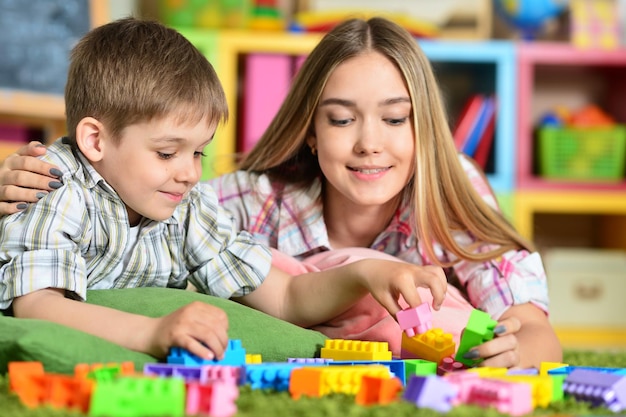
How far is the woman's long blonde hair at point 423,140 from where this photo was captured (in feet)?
4.95

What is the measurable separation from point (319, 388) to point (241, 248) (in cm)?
48

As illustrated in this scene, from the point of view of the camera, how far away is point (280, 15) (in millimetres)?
2809

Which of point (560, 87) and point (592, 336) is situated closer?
point (592, 336)

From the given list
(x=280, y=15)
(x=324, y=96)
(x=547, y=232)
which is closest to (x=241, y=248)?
(x=324, y=96)

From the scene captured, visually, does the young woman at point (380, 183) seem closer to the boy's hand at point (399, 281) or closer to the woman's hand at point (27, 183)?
the boy's hand at point (399, 281)

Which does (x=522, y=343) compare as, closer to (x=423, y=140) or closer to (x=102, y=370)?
(x=423, y=140)

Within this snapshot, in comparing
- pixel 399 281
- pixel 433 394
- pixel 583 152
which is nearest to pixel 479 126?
pixel 583 152

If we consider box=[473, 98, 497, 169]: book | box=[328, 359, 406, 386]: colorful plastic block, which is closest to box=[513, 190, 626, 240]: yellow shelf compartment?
box=[473, 98, 497, 169]: book

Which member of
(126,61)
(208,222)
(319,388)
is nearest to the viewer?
(319,388)

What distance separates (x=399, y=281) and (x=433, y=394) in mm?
331

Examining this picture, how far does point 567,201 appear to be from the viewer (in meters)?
2.79

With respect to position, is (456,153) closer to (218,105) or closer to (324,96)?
(324,96)

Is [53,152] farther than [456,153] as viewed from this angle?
No

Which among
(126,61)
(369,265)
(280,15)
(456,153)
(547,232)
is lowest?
(547,232)
